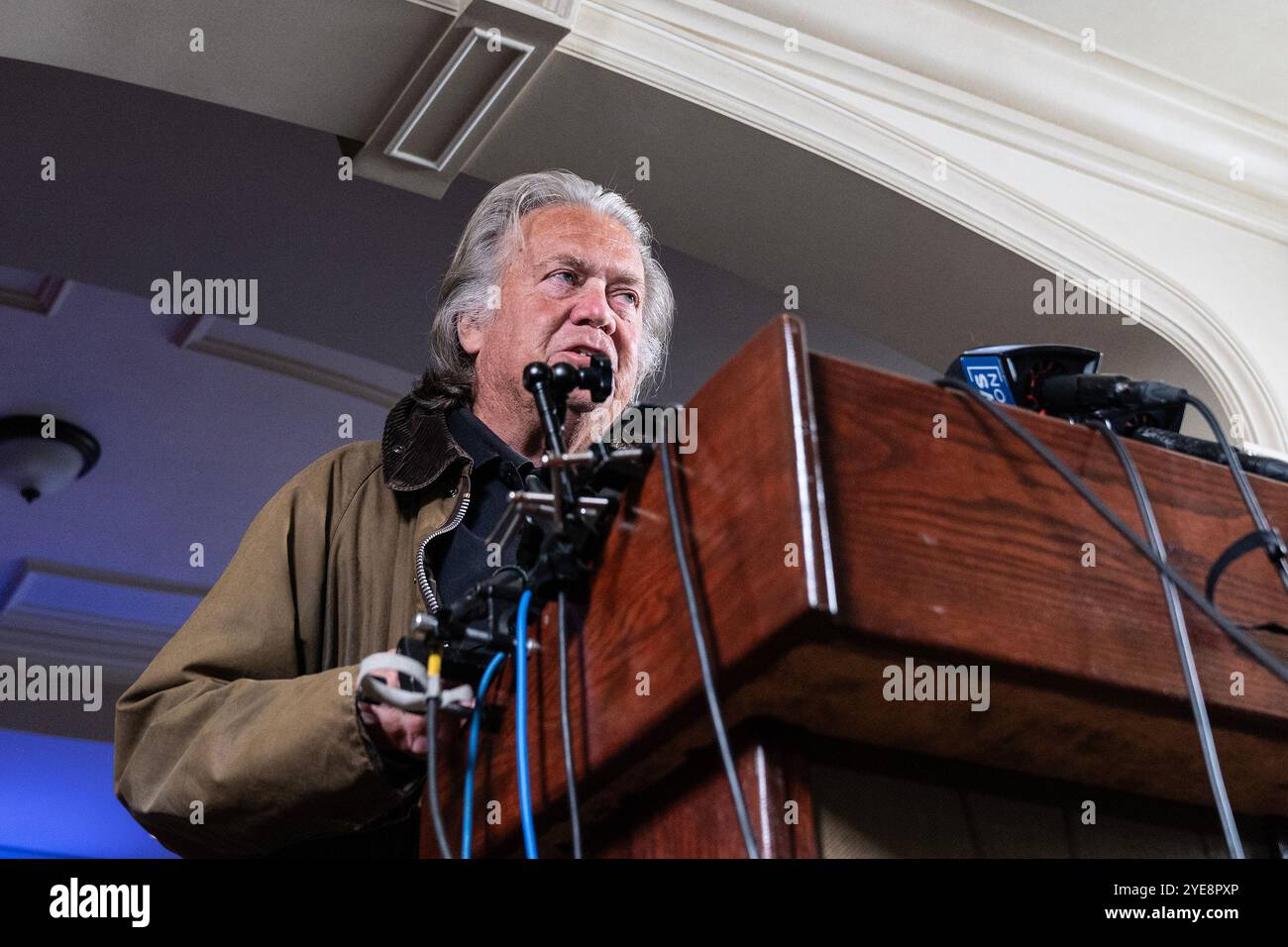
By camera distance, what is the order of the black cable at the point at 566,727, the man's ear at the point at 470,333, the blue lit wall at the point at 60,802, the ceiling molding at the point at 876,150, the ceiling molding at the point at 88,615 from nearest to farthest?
the black cable at the point at 566,727 → the man's ear at the point at 470,333 → the ceiling molding at the point at 876,150 → the ceiling molding at the point at 88,615 → the blue lit wall at the point at 60,802

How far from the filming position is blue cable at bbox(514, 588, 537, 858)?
811 mm

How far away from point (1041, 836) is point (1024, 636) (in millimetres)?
165

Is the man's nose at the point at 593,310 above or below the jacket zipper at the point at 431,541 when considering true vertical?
above

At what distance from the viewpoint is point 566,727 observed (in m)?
0.82

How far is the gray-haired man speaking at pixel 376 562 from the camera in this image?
3.51ft

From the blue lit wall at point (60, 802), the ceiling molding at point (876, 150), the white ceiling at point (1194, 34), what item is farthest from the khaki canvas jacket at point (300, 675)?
the blue lit wall at point (60, 802)

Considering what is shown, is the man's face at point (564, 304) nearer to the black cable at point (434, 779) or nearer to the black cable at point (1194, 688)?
the black cable at point (434, 779)

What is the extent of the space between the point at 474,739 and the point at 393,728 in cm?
10

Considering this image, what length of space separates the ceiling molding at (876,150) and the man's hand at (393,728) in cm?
198

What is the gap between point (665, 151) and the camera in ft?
9.78

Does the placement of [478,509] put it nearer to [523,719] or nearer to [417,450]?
[417,450]

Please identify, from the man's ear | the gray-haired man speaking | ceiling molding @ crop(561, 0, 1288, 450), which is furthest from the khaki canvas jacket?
ceiling molding @ crop(561, 0, 1288, 450)

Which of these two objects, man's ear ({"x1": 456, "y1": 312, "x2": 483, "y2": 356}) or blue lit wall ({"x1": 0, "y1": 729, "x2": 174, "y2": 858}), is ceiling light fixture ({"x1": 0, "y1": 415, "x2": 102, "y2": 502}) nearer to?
blue lit wall ({"x1": 0, "y1": 729, "x2": 174, "y2": 858})

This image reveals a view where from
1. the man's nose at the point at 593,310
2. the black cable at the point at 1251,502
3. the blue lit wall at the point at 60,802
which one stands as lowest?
the black cable at the point at 1251,502
